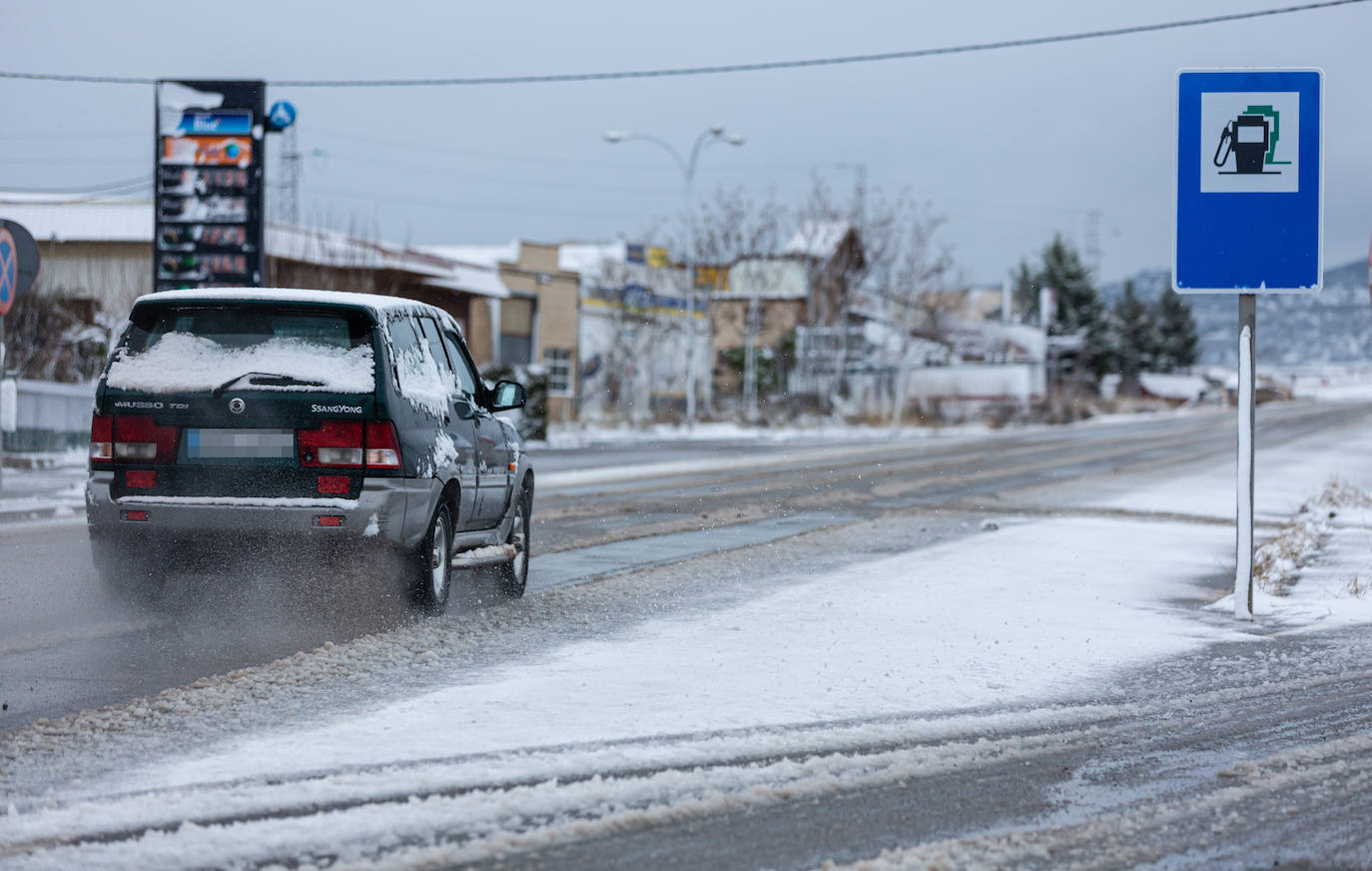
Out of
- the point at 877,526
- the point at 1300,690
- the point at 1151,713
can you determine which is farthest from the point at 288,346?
the point at 877,526

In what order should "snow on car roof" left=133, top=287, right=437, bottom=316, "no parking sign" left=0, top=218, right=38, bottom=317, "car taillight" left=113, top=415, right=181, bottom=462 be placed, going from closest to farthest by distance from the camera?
"car taillight" left=113, top=415, right=181, bottom=462 → "snow on car roof" left=133, top=287, right=437, bottom=316 → "no parking sign" left=0, top=218, right=38, bottom=317

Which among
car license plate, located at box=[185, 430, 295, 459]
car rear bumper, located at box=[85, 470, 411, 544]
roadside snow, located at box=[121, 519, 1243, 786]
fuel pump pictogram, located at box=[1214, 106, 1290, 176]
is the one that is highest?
fuel pump pictogram, located at box=[1214, 106, 1290, 176]

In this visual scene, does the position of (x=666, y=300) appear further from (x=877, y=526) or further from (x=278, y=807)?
(x=278, y=807)

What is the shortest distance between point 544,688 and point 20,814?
2324mm

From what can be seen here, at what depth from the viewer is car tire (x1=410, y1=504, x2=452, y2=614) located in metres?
8.13

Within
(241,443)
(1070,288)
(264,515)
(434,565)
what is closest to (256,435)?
(241,443)

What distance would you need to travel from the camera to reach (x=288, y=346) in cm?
789

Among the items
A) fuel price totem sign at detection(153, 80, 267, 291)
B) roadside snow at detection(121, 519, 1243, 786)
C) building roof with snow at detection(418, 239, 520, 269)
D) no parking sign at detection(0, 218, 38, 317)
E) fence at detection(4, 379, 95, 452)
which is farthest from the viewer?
building roof with snow at detection(418, 239, 520, 269)

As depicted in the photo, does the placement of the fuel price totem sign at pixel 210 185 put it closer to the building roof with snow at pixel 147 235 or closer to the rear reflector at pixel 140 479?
the building roof with snow at pixel 147 235

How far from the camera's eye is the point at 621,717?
579 cm

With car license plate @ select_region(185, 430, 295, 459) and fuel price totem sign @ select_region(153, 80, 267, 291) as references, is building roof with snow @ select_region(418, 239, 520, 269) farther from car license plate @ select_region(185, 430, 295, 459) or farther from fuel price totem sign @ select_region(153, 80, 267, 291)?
car license plate @ select_region(185, 430, 295, 459)

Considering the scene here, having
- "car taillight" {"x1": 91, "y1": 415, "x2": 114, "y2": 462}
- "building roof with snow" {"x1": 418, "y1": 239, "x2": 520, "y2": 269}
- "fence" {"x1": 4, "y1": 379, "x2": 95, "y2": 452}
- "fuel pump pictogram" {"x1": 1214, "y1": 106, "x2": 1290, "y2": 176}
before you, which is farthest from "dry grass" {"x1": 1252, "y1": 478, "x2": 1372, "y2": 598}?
"building roof with snow" {"x1": 418, "y1": 239, "x2": 520, "y2": 269}

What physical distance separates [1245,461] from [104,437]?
235 inches

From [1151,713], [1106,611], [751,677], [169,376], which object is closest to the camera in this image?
[1151,713]
